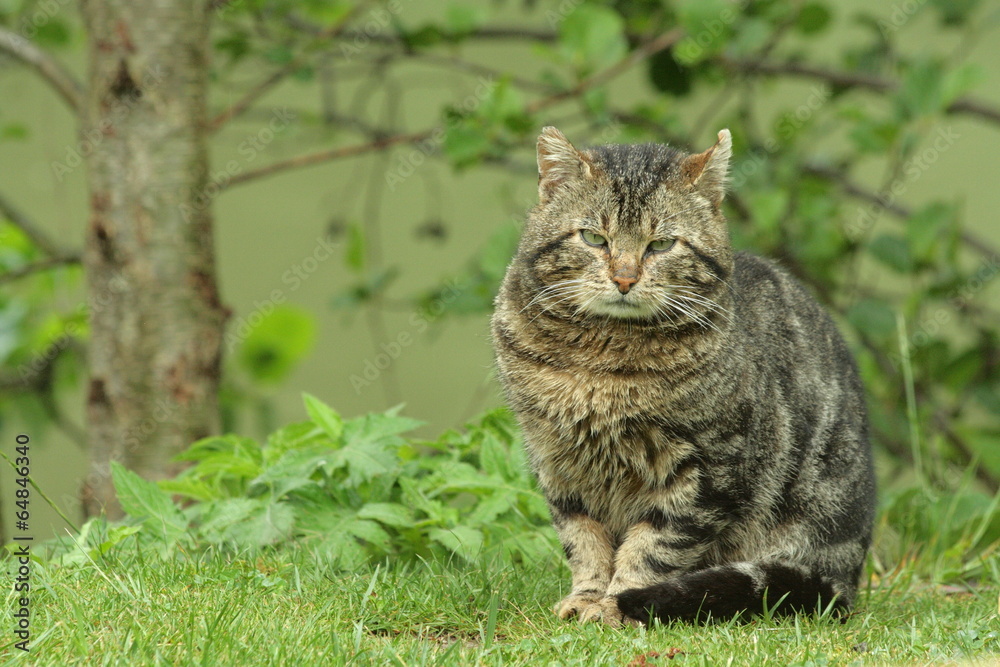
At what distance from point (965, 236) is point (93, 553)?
399 centimetres

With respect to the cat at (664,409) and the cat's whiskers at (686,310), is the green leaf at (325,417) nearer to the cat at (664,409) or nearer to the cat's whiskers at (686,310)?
the cat at (664,409)

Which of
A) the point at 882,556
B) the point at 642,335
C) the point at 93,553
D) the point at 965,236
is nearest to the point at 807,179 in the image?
the point at 965,236

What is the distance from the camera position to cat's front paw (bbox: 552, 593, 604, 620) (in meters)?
2.59

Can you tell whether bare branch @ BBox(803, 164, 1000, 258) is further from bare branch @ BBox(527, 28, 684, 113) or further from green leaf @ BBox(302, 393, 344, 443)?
green leaf @ BBox(302, 393, 344, 443)

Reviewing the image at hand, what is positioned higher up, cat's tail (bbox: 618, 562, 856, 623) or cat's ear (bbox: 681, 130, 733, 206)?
cat's ear (bbox: 681, 130, 733, 206)

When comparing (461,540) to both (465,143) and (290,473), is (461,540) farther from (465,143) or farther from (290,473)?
(465,143)

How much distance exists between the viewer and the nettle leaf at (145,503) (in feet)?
9.88

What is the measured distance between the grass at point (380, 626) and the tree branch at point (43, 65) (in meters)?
2.30

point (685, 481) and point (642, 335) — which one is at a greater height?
point (642, 335)

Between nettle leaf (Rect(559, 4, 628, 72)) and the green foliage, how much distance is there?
1.51m

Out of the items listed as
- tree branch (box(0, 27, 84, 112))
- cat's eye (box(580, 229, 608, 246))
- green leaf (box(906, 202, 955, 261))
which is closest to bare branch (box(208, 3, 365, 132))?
tree branch (box(0, 27, 84, 112))

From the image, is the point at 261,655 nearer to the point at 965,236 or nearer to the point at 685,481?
the point at 685,481

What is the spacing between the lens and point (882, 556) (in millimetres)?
3893

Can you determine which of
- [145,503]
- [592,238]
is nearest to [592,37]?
[592,238]
